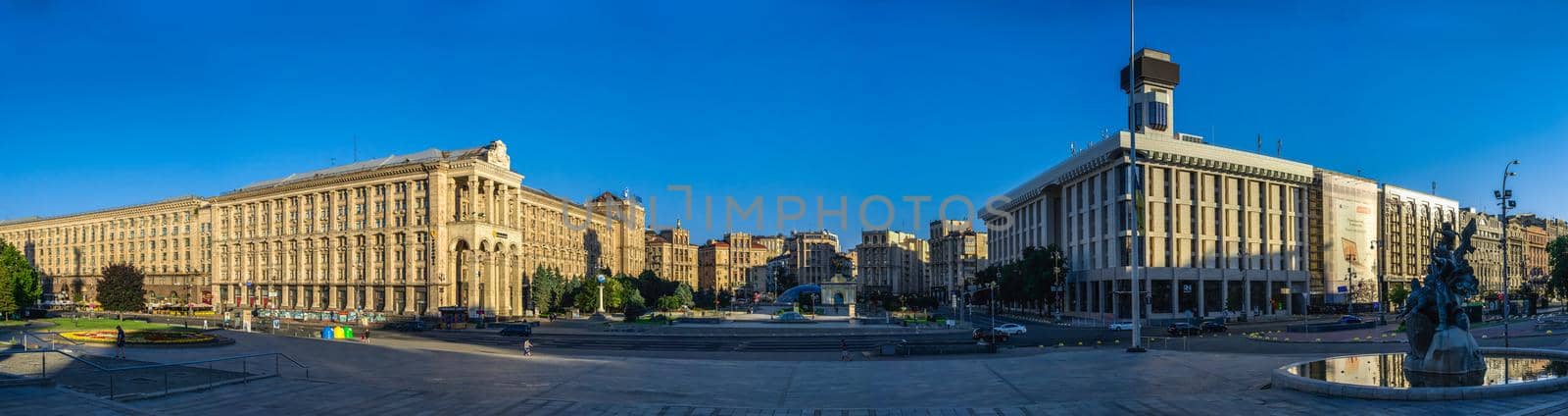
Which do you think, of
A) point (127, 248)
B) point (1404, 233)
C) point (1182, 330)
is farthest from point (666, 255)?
point (1182, 330)

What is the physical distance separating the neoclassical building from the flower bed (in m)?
45.0

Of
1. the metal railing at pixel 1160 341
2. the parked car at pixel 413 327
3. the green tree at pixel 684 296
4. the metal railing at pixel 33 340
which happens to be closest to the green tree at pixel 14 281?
the parked car at pixel 413 327

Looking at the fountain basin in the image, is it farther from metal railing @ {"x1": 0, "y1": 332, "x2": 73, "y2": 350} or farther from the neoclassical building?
the neoclassical building

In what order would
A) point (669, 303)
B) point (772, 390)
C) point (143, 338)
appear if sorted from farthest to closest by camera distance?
point (669, 303)
point (143, 338)
point (772, 390)

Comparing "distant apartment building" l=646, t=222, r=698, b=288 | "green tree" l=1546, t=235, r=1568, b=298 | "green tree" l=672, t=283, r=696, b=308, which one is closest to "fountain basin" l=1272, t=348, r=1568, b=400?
"green tree" l=1546, t=235, r=1568, b=298

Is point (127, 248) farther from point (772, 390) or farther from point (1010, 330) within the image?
point (772, 390)

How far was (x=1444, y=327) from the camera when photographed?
23.2 metres

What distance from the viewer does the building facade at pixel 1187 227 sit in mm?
91250

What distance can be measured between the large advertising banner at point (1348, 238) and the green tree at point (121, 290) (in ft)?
458

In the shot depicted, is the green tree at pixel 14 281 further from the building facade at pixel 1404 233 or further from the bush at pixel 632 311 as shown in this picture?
the building facade at pixel 1404 233

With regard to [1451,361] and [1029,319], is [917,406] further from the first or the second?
[1029,319]

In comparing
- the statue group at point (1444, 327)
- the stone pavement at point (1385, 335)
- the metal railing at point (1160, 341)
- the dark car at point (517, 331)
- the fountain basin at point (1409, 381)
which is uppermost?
the statue group at point (1444, 327)

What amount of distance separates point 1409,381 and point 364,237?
10063 cm

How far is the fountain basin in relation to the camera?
19.9 meters
